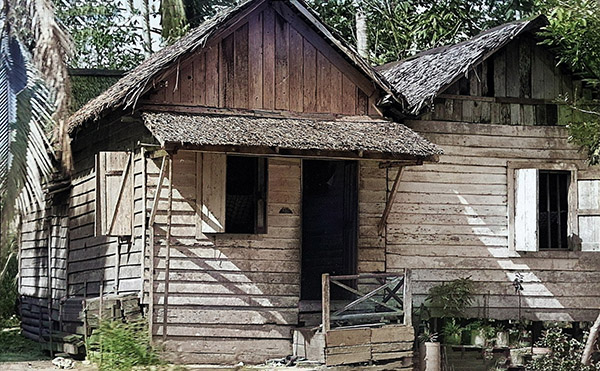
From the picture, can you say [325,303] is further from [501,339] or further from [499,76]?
[499,76]

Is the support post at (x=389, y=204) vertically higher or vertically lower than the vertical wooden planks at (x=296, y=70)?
lower

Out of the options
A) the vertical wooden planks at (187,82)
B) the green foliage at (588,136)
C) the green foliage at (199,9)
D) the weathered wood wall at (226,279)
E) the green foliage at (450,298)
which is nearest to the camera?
the weathered wood wall at (226,279)

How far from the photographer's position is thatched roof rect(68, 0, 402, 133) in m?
14.9

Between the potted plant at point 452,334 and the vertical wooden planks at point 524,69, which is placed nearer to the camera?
the potted plant at point 452,334

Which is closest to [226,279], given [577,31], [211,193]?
[211,193]

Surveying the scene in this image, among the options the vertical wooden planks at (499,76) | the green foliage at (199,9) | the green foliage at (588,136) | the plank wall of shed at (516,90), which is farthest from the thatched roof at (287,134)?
the green foliage at (199,9)

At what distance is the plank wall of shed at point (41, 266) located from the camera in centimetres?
1966

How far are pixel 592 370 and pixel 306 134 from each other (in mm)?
5605

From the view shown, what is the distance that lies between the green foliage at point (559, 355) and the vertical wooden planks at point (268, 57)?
19.1 ft

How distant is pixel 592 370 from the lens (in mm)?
15617

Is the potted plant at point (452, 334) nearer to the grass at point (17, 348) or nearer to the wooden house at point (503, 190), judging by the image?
the wooden house at point (503, 190)

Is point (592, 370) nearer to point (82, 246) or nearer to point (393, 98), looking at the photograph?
point (393, 98)

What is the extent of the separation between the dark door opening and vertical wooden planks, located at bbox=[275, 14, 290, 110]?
1512mm

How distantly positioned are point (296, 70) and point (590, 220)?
215 inches
